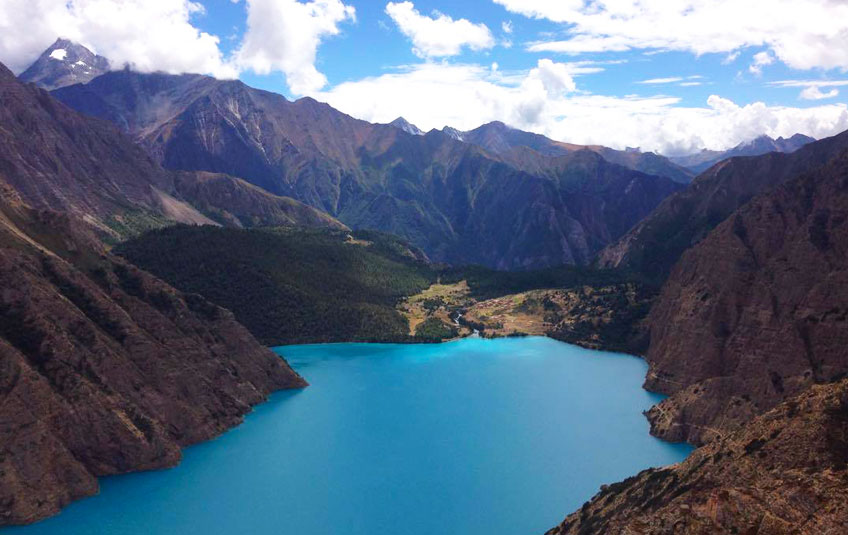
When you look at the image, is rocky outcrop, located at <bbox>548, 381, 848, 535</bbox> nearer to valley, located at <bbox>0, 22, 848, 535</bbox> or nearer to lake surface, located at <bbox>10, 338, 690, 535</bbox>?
valley, located at <bbox>0, 22, 848, 535</bbox>

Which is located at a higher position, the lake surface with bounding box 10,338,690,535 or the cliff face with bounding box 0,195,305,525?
the cliff face with bounding box 0,195,305,525

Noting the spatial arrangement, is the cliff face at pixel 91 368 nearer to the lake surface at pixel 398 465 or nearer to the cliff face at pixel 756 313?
the lake surface at pixel 398 465

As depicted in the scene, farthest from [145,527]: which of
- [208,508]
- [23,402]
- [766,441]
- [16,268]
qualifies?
[766,441]

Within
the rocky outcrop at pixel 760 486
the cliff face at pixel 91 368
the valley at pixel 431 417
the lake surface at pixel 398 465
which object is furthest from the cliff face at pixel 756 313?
the cliff face at pixel 91 368

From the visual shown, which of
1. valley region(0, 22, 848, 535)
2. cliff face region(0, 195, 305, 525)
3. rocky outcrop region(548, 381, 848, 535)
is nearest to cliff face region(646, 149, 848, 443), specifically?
valley region(0, 22, 848, 535)

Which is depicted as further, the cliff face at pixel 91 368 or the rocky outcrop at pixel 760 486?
the cliff face at pixel 91 368

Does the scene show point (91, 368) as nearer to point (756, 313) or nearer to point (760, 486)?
point (760, 486)
